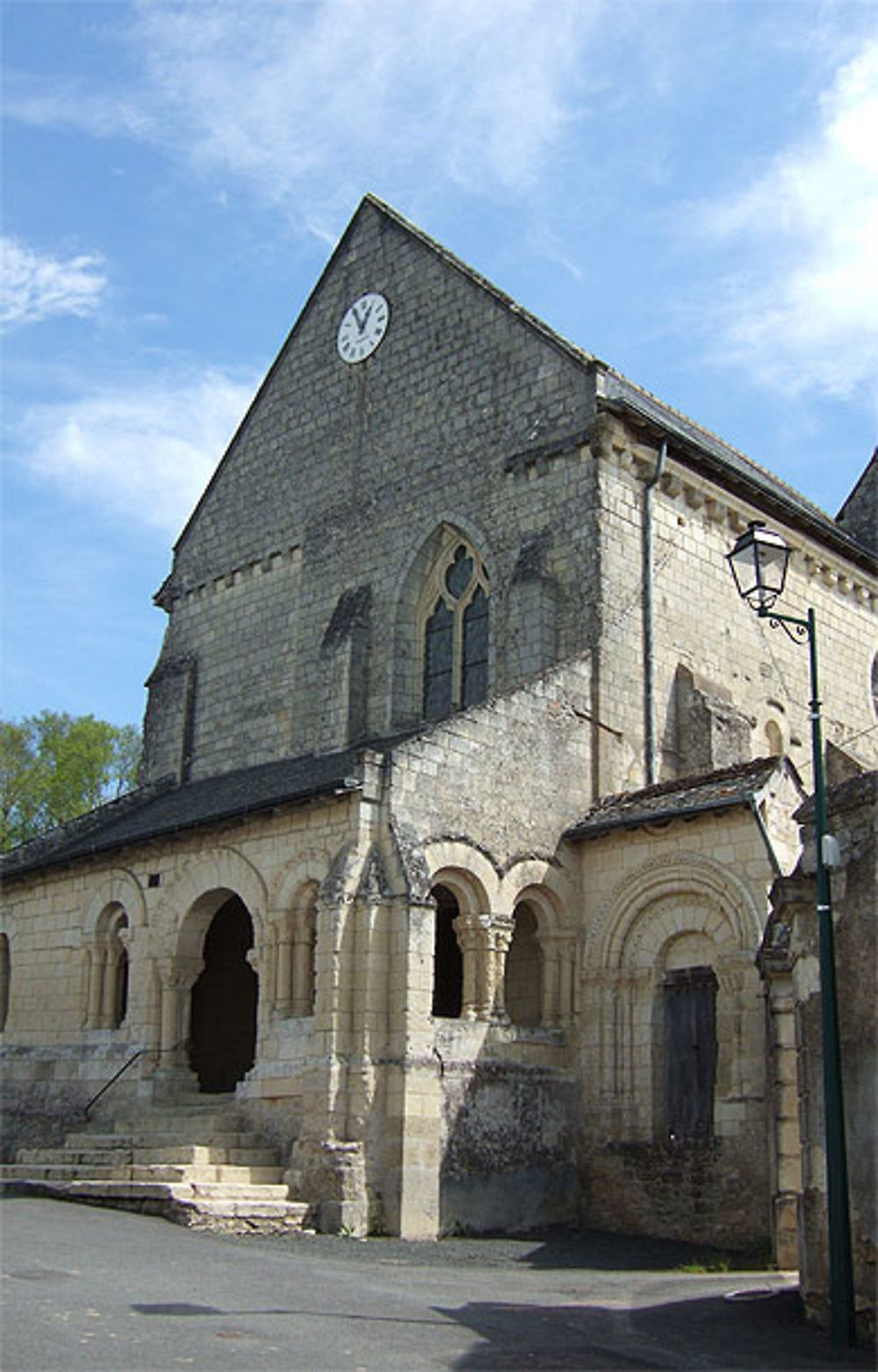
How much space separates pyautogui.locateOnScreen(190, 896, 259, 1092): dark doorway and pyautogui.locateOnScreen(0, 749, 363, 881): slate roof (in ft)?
5.32

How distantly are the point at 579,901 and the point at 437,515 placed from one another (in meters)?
6.71

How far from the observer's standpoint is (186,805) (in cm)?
2144

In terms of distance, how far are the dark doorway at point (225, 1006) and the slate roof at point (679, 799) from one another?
5.30 m

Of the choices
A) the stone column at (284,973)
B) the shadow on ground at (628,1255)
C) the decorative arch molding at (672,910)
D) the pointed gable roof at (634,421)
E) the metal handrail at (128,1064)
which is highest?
the pointed gable roof at (634,421)

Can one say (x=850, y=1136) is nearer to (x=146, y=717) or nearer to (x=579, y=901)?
(x=579, y=901)

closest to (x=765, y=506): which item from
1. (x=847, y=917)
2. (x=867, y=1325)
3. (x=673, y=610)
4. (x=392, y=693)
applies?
(x=673, y=610)

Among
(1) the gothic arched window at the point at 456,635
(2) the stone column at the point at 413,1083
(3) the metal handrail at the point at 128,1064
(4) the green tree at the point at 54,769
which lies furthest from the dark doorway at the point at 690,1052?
(4) the green tree at the point at 54,769

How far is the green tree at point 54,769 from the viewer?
35.8m

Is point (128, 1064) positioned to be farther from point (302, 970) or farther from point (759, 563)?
point (759, 563)

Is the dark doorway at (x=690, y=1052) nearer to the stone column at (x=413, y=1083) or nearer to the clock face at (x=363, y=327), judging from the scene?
the stone column at (x=413, y=1083)

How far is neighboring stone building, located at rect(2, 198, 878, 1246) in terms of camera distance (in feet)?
51.5

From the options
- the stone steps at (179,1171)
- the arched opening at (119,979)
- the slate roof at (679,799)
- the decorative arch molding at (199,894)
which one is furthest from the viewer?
the arched opening at (119,979)

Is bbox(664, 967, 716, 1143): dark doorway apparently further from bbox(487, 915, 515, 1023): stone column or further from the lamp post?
the lamp post

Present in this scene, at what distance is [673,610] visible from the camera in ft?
66.4
